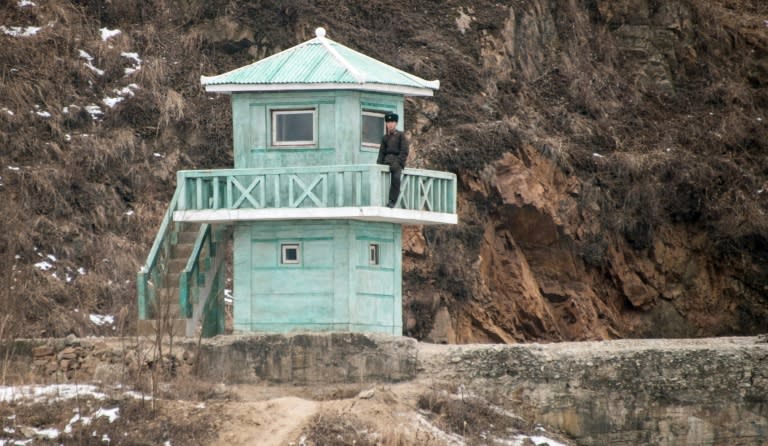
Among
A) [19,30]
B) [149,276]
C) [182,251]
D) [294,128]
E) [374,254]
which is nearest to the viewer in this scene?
[149,276]

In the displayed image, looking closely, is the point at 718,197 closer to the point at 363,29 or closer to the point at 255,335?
the point at 363,29

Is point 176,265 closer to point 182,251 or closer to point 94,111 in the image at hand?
point 182,251

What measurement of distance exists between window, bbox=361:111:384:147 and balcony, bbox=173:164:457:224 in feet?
3.19

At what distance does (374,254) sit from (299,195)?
200 centimetres

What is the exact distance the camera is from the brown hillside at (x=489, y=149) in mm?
45312

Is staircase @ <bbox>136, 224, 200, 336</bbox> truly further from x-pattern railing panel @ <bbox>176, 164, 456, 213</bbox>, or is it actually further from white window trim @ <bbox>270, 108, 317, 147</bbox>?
white window trim @ <bbox>270, 108, 317, 147</bbox>

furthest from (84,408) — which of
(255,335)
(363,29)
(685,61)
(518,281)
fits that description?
(685,61)

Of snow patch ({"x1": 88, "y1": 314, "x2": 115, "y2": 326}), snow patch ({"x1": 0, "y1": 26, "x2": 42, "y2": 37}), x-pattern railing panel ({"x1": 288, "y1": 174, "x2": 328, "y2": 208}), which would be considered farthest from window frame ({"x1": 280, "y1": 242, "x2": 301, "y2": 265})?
snow patch ({"x1": 0, "y1": 26, "x2": 42, "y2": 37})

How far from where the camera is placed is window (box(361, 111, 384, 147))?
37.8 metres

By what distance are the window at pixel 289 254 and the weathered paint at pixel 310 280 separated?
0.07m

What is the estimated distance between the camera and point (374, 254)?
3759 centimetres

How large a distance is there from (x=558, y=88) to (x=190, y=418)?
21.5 meters

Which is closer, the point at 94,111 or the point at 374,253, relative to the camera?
the point at 374,253

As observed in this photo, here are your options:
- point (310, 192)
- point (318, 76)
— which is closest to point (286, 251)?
point (310, 192)
